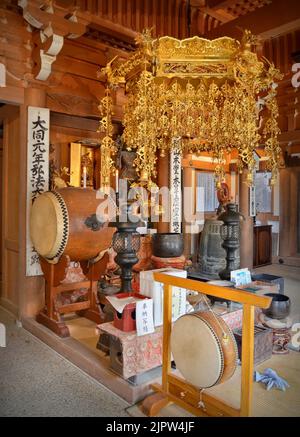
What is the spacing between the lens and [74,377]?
2.51 metres

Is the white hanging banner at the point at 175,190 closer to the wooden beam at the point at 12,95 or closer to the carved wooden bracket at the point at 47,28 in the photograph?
the carved wooden bracket at the point at 47,28

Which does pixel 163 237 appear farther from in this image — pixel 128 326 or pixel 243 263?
pixel 128 326

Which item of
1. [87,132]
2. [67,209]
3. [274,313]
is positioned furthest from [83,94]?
[274,313]

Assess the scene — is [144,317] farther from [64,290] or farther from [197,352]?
[64,290]

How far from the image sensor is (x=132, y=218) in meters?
2.87

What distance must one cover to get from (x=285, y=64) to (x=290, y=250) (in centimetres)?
463

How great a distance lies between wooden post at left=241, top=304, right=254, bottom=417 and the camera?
1.71 meters

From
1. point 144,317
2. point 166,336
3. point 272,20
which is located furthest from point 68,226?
point 272,20

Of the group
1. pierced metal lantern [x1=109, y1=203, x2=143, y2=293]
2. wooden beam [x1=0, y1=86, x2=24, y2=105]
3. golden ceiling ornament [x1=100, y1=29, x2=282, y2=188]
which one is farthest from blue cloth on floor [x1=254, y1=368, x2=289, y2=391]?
wooden beam [x1=0, y1=86, x2=24, y2=105]

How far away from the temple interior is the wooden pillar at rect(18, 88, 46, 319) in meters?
0.02

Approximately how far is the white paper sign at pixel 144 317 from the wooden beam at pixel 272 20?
279cm

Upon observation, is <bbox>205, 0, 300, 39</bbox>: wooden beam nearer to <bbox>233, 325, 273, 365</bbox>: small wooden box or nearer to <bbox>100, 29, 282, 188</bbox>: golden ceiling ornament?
<bbox>100, 29, 282, 188</bbox>: golden ceiling ornament

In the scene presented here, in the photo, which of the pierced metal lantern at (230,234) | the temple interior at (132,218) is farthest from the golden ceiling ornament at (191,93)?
the pierced metal lantern at (230,234)

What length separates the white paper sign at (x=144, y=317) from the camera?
2336mm
